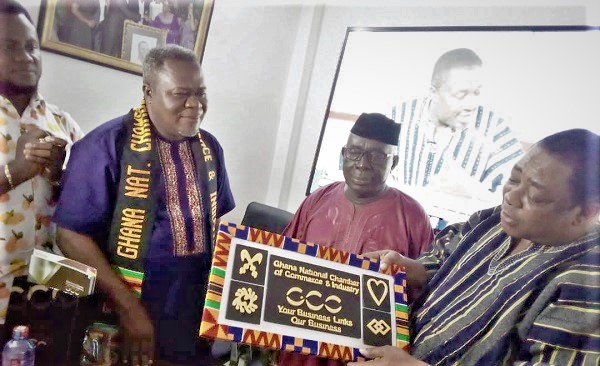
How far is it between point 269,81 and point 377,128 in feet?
0.92

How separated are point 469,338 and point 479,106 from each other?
463 mm

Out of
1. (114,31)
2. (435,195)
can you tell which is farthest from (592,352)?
(114,31)

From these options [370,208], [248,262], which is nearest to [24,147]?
[248,262]

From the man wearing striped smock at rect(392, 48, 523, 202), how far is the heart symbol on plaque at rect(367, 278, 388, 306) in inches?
9.0

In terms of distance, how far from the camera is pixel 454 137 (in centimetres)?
93

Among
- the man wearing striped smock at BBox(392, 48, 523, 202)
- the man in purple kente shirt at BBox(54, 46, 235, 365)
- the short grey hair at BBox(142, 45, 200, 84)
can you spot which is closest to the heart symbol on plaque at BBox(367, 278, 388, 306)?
the man wearing striped smock at BBox(392, 48, 523, 202)

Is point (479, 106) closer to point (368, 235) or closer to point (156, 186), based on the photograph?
point (368, 235)

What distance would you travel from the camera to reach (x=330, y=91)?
3.39 feet

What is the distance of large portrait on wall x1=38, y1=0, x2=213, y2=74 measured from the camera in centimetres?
88

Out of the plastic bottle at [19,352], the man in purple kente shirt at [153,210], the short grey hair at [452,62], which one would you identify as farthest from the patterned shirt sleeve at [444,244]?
the plastic bottle at [19,352]

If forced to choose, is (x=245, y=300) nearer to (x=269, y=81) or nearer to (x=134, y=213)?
(x=134, y=213)

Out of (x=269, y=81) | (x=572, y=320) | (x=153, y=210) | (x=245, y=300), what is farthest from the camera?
(x=269, y=81)

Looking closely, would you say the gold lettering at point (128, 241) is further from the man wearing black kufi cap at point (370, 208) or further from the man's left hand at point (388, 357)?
the man's left hand at point (388, 357)

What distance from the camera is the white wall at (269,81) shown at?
922 millimetres
